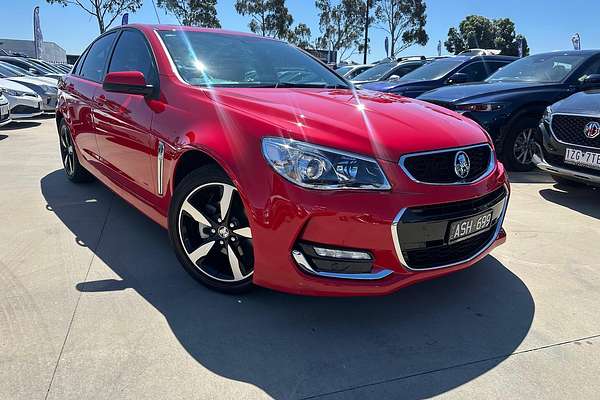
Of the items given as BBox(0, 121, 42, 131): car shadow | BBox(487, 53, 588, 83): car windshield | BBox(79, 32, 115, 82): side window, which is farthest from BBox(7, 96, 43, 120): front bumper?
BBox(487, 53, 588, 83): car windshield

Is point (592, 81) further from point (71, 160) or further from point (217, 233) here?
point (71, 160)

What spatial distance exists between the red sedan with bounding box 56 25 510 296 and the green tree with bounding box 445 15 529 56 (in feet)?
179

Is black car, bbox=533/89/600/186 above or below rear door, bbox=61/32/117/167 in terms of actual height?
below

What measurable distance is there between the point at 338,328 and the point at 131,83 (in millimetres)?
1885

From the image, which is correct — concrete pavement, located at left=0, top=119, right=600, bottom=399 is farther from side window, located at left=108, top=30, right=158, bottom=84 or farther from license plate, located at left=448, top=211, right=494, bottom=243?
side window, located at left=108, top=30, right=158, bottom=84

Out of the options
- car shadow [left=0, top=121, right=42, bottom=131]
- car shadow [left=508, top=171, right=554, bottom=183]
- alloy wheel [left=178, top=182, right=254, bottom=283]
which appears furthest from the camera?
car shadow [left=0, top=121, right=42, bottom=131]

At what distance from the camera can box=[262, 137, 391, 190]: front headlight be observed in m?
2.22

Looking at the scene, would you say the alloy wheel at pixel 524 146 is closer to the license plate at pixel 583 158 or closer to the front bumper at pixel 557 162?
the front bumper at pixel 557 162

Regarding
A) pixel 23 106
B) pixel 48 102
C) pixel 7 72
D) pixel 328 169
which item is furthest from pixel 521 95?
pixel 7 72

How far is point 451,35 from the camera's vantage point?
5562 centimetres

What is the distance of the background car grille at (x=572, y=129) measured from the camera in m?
4.36

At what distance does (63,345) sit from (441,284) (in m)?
2.07

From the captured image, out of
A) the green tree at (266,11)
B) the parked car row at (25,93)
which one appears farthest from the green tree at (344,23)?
the parked car row at (25,93)

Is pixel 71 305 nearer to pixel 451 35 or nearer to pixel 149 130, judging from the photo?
pixel 149 130
